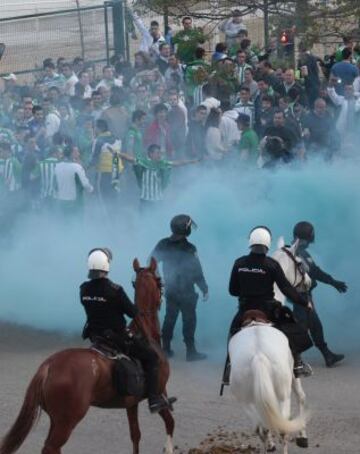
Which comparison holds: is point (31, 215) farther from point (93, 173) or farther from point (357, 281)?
point (357, 281)

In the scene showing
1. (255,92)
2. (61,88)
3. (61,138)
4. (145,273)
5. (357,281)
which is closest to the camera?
(145,273)

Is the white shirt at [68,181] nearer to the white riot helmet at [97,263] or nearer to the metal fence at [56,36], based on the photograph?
the white riot helmet at [97,263]

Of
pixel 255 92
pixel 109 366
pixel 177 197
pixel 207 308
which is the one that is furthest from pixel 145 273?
pixel 255 92

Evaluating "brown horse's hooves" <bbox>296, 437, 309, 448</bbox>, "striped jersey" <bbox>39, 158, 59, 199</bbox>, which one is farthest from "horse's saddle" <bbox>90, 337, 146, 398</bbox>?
"striped jersey" <bbox>39, 158, 59, 199</bbox>

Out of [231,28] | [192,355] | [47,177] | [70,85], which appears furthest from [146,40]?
[192,355]

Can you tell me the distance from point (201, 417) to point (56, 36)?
14.0 metres

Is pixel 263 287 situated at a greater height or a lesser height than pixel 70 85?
greater

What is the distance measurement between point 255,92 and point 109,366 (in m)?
10.6

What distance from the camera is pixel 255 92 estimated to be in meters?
20.1

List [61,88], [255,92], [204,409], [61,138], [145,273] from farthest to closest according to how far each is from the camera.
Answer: [61,88], [255,92], [61,138], [204,409], [145,273]

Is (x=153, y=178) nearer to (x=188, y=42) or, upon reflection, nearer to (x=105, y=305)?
(x=188, y=42)

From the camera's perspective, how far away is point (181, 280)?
13.9 metres

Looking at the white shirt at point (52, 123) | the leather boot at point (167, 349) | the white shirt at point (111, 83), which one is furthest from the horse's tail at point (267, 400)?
the white shirt at point (111, 83)

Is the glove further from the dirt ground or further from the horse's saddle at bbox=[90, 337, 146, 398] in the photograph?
the horse's saddle at bbox=[90, 337, 146, 398]
